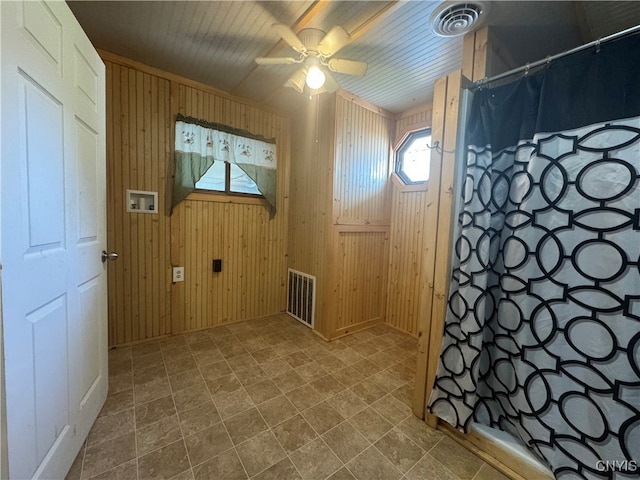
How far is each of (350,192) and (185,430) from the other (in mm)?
2387

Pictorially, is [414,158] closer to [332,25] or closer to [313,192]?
[313,192]

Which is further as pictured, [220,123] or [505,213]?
[220,123]

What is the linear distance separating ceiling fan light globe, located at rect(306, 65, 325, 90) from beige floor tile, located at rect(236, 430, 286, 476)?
7.66 feet

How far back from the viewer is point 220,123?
9.09 feet

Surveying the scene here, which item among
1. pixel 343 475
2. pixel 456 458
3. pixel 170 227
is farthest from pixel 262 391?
pixel 170 227

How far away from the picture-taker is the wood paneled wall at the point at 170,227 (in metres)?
2.32

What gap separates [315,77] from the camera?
5.85ft

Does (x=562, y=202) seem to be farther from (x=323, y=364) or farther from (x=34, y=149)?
(x=34, y=149)

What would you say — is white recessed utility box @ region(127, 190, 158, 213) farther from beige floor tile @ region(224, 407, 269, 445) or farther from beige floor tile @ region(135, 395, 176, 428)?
beige floor tile @ region(224, 407, 269, 445)

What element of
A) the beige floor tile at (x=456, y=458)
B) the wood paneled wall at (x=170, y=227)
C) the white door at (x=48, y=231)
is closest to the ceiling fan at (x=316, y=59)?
the white door at (x=48, y=231)

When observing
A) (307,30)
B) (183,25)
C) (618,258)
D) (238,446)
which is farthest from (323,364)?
(183,25)

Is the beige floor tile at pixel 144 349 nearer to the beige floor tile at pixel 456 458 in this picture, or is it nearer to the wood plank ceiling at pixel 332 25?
the beige floor tile at pixel 456 458

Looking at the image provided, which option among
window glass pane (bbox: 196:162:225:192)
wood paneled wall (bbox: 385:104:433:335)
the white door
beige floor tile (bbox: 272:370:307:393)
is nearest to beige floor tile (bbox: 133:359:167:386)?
the white door

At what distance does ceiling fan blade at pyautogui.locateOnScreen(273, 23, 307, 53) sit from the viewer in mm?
1485
